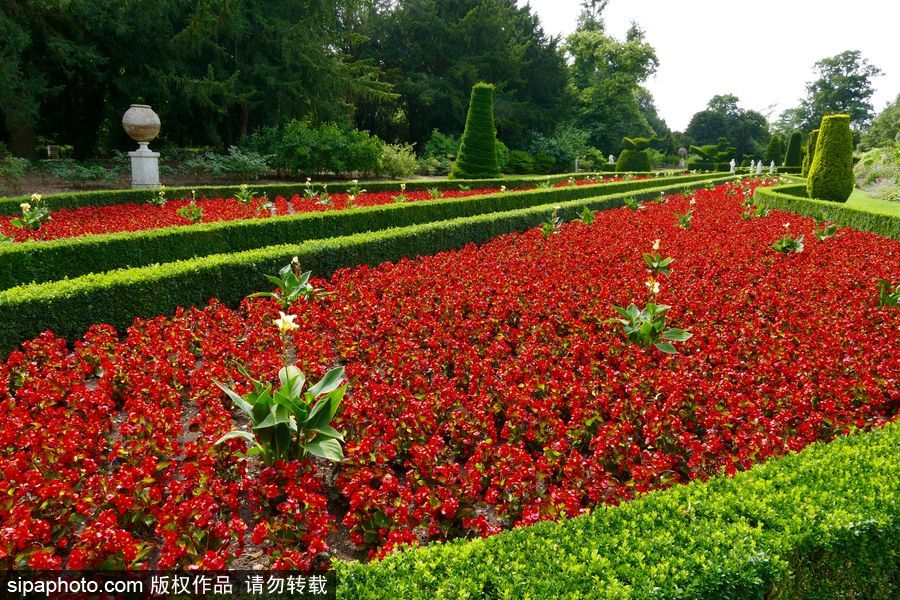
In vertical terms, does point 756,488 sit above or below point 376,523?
above

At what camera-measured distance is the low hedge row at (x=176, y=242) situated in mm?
6660

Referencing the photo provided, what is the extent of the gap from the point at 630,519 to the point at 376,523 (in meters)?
1.17

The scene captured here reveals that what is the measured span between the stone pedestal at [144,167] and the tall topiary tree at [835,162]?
18.2m

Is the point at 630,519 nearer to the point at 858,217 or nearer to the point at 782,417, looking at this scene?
the point at 782,417

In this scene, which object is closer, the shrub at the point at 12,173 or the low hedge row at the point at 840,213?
the low hedge row at the point at 840,213

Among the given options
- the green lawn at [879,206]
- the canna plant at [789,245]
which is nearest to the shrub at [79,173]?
the canna plant at [789,245]

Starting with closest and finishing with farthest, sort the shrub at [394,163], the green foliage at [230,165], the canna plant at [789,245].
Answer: the canna plant at [789,245] < the green foliage at [230,165] < the shrub at [394,163]

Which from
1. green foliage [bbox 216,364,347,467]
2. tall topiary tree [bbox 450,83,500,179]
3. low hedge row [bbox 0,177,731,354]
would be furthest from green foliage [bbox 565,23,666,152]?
green foliage [bbox 216,364,347,467]

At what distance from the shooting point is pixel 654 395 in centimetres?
405

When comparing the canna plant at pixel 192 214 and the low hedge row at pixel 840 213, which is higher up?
the low hedge row at pixel 840 213

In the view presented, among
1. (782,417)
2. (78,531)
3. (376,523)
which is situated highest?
(782,417)

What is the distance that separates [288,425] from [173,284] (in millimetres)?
3531

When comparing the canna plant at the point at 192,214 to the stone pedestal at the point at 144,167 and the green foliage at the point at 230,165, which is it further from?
the green foliage at the point at 230,165

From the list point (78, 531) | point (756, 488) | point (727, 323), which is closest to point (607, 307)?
point (727, 323)
